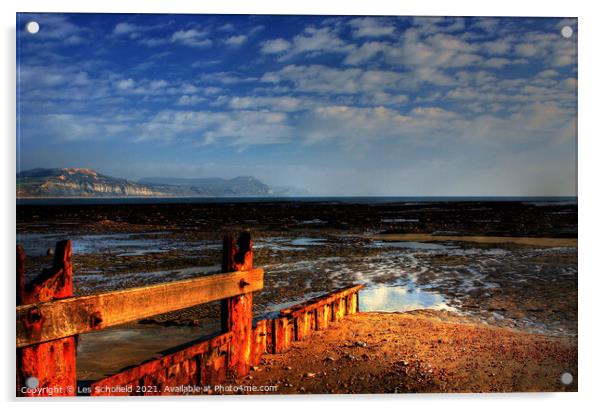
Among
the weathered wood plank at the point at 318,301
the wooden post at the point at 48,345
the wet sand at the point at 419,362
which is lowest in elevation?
the wet sand at the point at 419,362

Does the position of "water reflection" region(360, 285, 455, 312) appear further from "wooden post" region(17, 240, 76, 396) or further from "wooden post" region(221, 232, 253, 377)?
"wooden post" region(17, 240, 76, 396)

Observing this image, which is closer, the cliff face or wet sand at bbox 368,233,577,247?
the cliff face

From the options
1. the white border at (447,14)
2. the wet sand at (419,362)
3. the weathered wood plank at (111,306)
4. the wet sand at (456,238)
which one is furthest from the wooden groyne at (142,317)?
the wet sand at (456,238)

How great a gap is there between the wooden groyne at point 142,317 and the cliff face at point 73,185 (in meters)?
2.26

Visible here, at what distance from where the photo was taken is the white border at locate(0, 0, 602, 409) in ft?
16.0

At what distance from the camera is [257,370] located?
4.82 m

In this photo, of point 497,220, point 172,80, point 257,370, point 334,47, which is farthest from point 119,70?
point 497,220

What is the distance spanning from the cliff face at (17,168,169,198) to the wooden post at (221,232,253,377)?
95.4 inches

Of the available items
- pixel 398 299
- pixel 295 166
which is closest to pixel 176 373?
pixel 295 166

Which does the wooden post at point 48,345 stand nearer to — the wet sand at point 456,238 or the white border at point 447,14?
the white border at point 447,14

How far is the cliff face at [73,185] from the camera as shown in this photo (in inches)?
211

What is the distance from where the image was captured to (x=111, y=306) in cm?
348

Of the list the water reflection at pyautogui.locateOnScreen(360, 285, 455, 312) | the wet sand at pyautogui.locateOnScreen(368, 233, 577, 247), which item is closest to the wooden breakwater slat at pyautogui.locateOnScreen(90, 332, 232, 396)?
the water reflection at pyautogui.locateOnScreen(360, 285, 455, 312)

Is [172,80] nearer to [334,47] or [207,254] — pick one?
[334,47]
